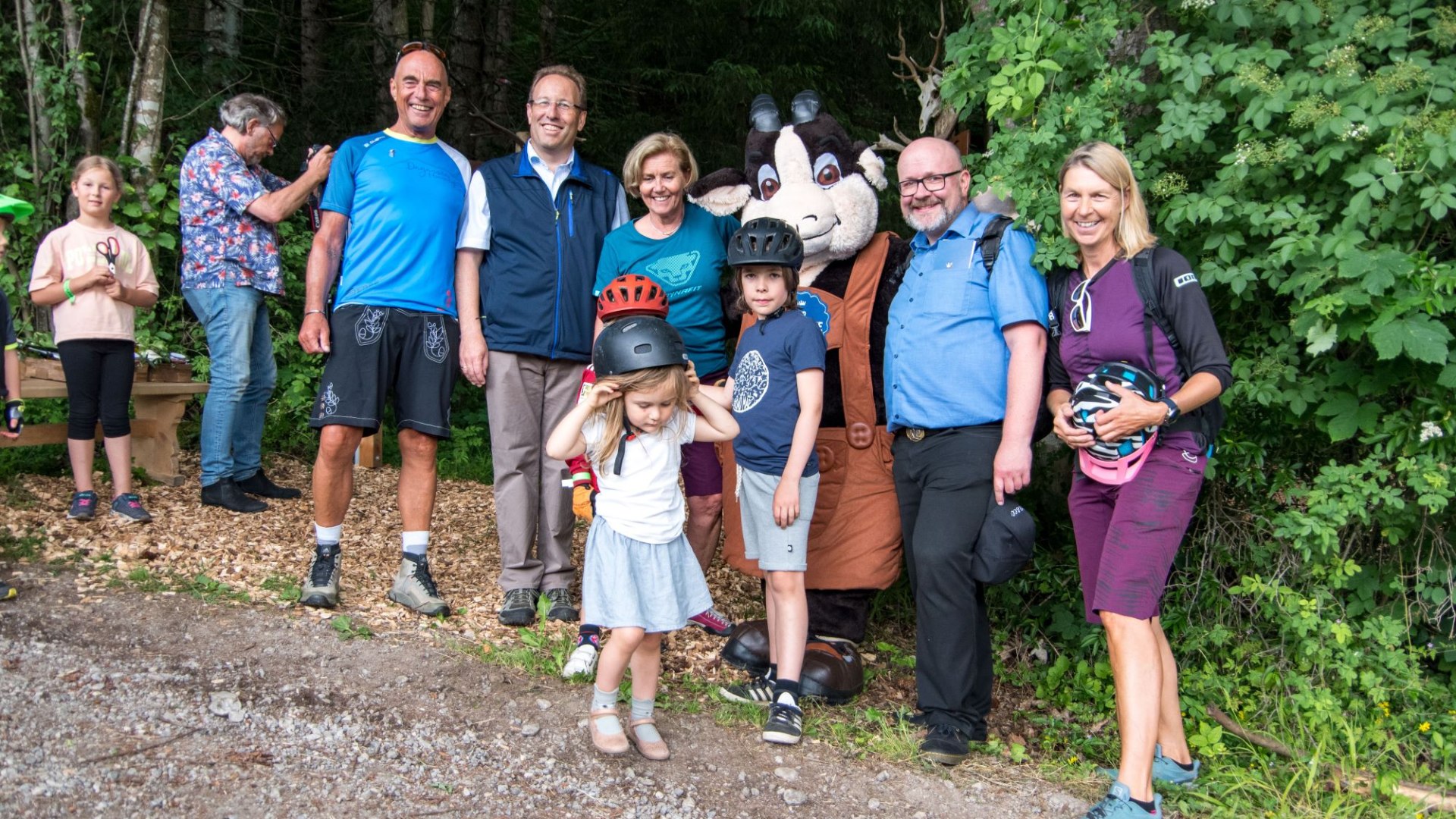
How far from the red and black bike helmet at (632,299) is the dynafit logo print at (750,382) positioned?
1.56 ft

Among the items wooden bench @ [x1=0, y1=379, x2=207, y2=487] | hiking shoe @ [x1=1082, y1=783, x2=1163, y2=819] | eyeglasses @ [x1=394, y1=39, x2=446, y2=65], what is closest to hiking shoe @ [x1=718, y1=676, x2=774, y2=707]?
hiking shoe @ [x1=1082, y1=783, x2=1163, y2=819]

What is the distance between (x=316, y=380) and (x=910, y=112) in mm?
5856

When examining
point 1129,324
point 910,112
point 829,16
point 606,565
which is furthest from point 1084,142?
point 910,112

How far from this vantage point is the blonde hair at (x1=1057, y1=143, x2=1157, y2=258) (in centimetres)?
336

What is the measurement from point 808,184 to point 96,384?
11.7ft

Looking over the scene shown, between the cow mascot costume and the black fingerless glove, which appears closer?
the cow mascot costume

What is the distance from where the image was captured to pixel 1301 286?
3422 mm

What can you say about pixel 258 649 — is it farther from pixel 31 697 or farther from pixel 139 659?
pixel 31 697

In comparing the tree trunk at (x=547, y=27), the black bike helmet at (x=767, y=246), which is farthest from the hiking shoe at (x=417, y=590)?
the tree trunk at (x=547, y=27)

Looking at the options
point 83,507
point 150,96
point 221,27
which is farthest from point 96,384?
point 221,27

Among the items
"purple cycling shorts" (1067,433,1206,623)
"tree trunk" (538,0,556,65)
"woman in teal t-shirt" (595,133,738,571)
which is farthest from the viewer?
"tree trunk" (538,0,556,65)

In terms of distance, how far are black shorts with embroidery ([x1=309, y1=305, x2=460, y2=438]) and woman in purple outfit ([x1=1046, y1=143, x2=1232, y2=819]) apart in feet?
7.95

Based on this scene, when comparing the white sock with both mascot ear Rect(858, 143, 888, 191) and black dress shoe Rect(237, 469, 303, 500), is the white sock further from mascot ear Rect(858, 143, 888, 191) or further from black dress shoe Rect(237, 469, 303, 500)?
mascot ear Rect(858, 143, 888, 191)

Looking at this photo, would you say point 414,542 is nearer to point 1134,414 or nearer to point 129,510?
point 129,510
